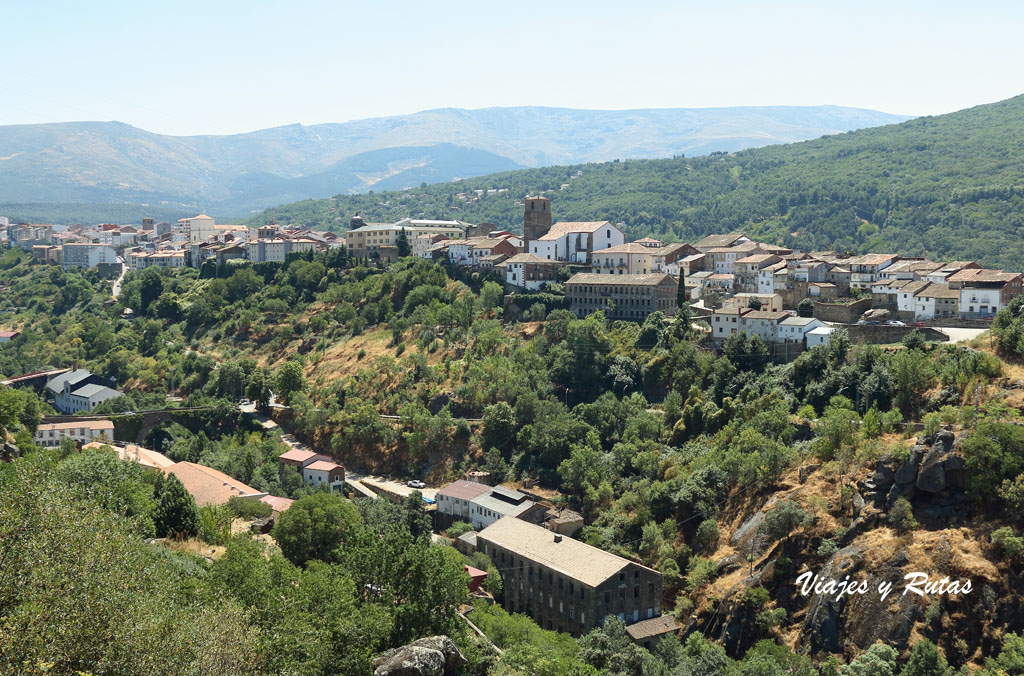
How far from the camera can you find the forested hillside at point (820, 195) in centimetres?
10806

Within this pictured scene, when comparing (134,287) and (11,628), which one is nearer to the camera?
(11,628)

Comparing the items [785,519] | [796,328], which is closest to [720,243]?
[796,328]

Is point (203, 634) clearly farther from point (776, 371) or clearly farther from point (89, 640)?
point (776, 371)

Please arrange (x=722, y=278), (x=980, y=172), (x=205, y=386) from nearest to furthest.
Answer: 1. (x=722, y=278)
2. (x=205, y=386)
3. (x=980, y=172)

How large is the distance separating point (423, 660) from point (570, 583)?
18.9 meters

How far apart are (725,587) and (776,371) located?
51.0 ft

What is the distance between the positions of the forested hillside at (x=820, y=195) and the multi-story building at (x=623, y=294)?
48.7 metres

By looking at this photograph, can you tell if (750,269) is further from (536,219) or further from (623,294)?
(536,219)

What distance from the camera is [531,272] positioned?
69.5 metres

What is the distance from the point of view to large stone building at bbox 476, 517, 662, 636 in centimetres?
3662

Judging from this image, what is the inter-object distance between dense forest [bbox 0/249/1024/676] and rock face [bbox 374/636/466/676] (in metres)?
0.56

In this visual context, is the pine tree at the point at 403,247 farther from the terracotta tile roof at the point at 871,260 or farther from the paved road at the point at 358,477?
the terracotta tile roof at the point at 871,260

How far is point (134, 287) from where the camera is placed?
90.6 metres

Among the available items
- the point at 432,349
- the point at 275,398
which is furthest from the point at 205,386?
the point at 432,349
